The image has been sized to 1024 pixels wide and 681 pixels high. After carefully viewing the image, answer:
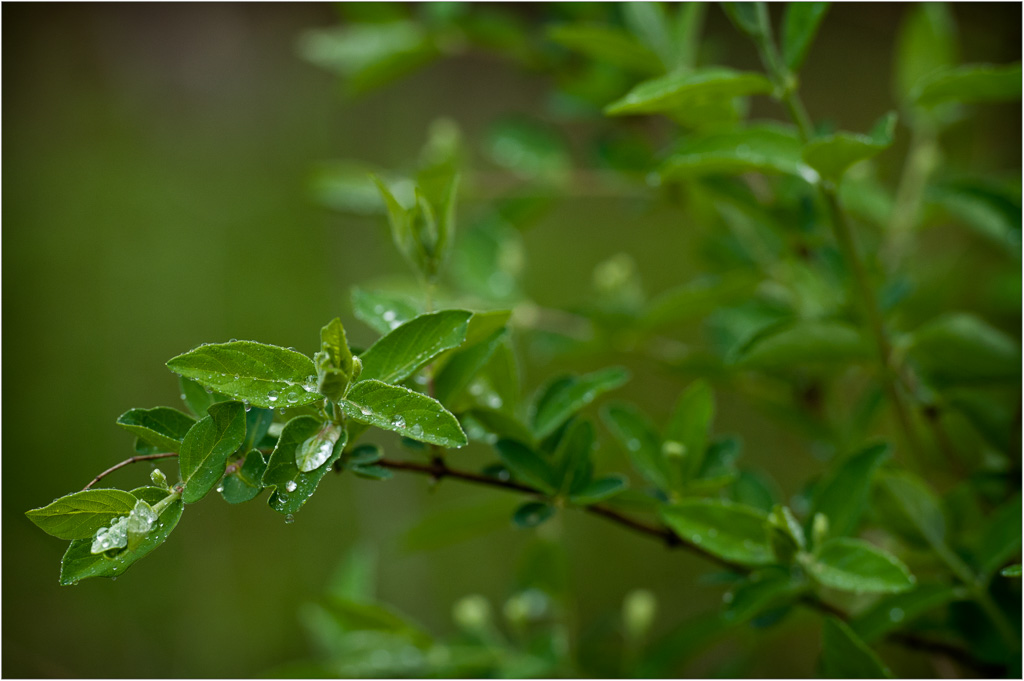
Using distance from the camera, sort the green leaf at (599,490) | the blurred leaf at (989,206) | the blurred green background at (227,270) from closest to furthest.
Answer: the green leaf at (599,490) → the blurred leaf at (989,206) → the blurred green background at (227,270)

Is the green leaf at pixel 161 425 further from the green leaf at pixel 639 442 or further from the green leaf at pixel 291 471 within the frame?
the green leaf at pixel 639 442

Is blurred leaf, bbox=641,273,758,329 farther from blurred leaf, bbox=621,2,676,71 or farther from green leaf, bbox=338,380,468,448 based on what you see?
green leaf, bbox=338,380,468,448

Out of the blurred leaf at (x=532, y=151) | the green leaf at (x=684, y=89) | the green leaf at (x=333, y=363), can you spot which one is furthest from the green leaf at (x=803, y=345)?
the blurred leaf at (x=532, y=151)

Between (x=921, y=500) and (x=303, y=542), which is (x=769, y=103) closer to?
(x=921, y=500)

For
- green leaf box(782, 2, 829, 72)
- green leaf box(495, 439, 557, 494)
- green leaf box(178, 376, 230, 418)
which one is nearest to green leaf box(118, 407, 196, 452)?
green leaf box(178, 376, 230, 418)

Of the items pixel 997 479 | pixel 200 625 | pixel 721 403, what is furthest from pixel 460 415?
pixel 200 625

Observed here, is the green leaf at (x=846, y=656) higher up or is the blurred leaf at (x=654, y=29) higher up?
the blurred leaf at (x=654, y=29)

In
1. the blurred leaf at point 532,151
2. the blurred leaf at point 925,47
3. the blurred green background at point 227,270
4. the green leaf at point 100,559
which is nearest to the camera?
the green leaf at point 100,559
